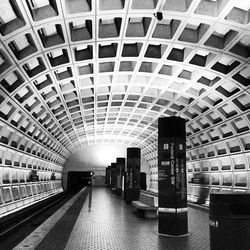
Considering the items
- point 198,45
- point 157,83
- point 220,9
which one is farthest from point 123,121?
point 220,9

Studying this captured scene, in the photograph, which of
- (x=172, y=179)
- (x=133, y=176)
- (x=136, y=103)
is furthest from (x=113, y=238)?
(x=136, y=103)

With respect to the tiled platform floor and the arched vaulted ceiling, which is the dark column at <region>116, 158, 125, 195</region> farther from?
the tiled platform floor

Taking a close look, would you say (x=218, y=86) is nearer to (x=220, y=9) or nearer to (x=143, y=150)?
(x=220, y=9)

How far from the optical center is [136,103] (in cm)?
2408

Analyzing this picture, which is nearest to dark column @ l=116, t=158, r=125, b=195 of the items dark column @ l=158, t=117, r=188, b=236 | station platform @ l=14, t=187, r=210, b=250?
station platform @ l=14, t=187, r=210, b=250

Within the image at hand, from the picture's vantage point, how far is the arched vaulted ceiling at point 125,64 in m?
11.1

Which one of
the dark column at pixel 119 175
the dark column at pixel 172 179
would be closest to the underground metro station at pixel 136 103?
the dark column at pixel 172 179

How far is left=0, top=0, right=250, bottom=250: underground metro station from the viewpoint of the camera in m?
9.38

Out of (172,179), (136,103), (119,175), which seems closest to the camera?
(172,179)

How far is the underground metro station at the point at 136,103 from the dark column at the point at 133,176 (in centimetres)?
7

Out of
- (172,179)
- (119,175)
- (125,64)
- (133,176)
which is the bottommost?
(172,179)

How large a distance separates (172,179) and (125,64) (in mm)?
9308

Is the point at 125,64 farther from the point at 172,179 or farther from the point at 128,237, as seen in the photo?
the point at 128,237

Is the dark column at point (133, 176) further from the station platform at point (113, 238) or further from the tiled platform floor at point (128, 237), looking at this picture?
the station platform at point (113, 238)
